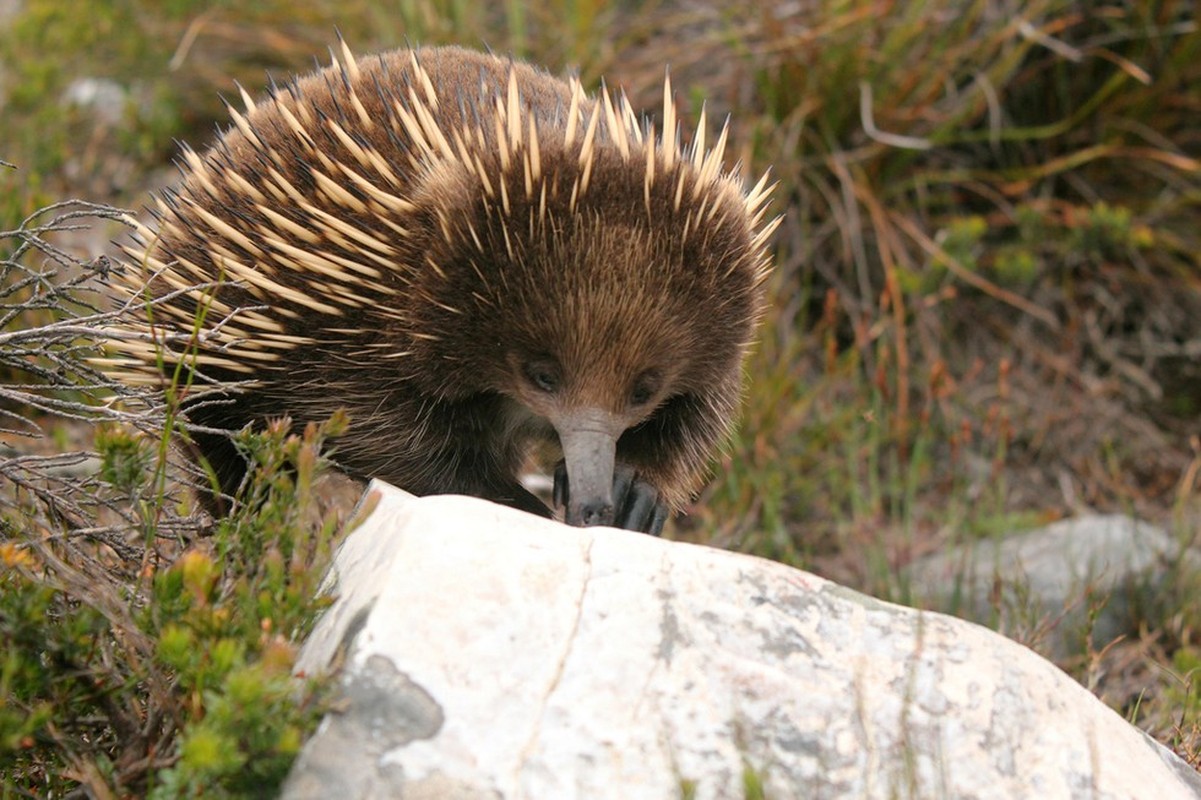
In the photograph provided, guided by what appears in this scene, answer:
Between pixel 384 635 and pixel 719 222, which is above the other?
pixel 719 222

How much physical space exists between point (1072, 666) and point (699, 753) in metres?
2.36

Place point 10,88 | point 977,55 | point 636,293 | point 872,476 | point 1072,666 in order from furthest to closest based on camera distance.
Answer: point 10,88 → point 977,55 → point 872,476 → point 1072,666 → point 636,293

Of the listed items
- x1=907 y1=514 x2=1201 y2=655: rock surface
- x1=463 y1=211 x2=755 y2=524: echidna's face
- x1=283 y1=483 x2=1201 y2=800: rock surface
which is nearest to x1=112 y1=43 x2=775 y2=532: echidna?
x1=463 y1=211 x2=755 y2=524: echidna's face

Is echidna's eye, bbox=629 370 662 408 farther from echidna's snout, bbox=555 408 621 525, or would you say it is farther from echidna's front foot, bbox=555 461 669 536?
echidna's front foot, bbox=555 461 669 536

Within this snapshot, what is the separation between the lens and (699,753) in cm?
207

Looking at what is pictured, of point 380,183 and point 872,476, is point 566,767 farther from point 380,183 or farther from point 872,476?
point 872,476

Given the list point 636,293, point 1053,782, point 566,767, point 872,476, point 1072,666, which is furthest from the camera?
point 872,476

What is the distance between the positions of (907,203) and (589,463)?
152 inches

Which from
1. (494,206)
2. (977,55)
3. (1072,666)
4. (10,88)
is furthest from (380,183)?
(10,88)

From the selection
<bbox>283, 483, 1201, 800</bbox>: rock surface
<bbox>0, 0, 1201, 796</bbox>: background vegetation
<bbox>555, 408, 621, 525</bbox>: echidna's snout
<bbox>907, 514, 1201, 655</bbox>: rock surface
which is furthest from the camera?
<bbox>0, 0, 1201, 796</bbox>: background vegetation

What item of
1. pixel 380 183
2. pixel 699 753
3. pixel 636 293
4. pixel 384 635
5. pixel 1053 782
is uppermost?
pixel 380 183

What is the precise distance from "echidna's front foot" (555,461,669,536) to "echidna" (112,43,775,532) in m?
0.19

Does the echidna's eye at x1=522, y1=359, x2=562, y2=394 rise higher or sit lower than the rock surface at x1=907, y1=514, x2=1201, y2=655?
higher

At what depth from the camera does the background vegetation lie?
5.46m
